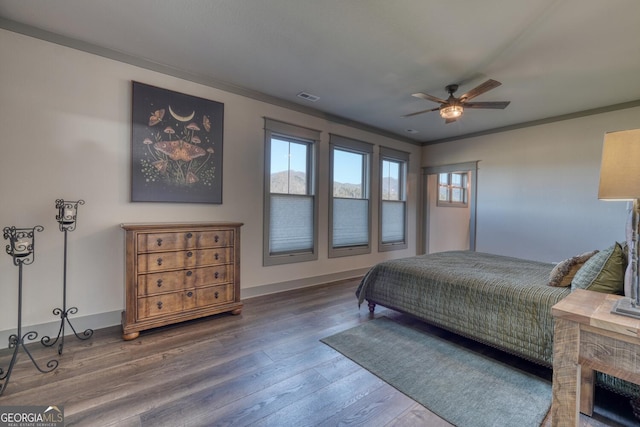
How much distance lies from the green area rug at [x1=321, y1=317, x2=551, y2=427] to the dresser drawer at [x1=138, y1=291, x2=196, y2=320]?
58.9 inches

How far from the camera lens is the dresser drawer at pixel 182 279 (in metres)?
2.54

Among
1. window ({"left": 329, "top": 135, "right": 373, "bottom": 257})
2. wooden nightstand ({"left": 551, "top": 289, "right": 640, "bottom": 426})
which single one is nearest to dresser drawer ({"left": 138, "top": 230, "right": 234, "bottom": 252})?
window ({"left": 329, "top": 135, "right": 373, "bottom": 257})

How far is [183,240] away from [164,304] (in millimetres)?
646

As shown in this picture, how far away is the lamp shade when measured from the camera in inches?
46.8

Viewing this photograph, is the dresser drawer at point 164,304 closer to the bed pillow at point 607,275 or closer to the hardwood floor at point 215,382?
the hardwood floor at point 215,382

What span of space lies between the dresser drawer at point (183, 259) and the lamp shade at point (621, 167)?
3.04 meters

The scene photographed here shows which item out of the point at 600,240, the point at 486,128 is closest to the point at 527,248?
the point at 600,240

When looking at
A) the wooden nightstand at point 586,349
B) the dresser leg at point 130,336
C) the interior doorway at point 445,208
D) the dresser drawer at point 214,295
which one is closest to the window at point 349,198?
the interior doorway at point 445,208

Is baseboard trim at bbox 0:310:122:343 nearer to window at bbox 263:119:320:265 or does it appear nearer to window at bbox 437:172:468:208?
window at bbox 263:119:320:265

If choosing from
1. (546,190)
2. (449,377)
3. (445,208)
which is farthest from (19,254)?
(445,208)

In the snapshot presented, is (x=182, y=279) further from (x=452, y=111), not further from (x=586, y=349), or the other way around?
(x=452, y=111)

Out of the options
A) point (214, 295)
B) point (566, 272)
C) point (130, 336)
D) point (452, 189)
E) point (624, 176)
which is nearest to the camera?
point (624, 176)

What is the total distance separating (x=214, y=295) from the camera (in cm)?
294

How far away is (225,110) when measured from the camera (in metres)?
3.41
